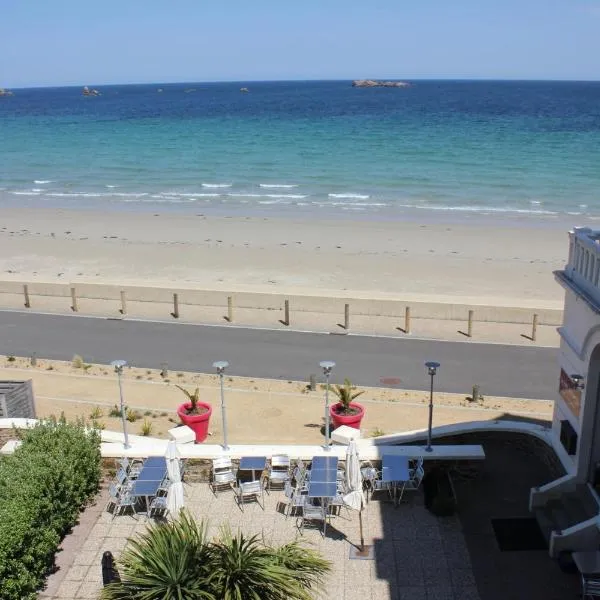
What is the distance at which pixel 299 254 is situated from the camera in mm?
36719

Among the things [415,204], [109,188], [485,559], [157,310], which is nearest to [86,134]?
[109,188]

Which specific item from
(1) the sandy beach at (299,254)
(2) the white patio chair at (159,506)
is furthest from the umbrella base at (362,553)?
(1) the sandy beach at (299,254)

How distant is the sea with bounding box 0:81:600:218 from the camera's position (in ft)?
168

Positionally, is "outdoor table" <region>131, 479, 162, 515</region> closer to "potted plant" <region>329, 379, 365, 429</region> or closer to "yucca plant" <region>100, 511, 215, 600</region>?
"yucca plant" <region>100, 511, 215, 600</region>

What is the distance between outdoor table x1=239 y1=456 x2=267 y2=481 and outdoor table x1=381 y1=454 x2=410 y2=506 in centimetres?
210

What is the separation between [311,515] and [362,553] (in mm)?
1107

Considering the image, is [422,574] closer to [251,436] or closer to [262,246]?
[251,436]

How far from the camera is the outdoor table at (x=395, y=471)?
13.0m

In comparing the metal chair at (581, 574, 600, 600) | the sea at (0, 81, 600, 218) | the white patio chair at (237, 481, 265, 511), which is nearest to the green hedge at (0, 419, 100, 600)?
the white patio chair at (237, 481, 265, 511)

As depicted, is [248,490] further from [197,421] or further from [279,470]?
[197,421]

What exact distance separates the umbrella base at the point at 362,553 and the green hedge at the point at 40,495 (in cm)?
453

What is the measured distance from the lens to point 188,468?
13984 millimetres

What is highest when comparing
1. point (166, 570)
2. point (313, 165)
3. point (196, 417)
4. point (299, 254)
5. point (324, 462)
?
point (166, 570)

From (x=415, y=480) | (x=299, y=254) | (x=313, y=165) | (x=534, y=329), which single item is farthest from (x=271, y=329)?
(x=313, y=165)
